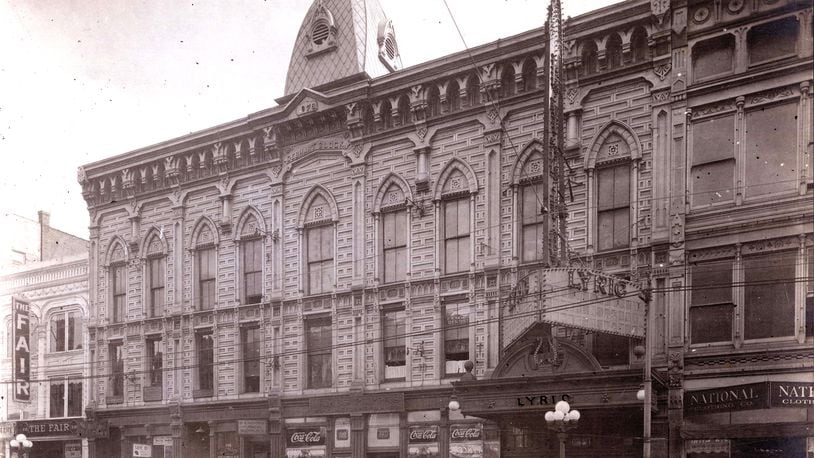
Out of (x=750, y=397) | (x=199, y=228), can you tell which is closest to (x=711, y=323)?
(x=750, y=397)

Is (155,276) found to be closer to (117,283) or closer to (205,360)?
(117,283)

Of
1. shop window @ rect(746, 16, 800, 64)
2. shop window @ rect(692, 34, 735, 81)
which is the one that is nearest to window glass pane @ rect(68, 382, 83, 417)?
shop window @ rect(692, 34, 735, 81)

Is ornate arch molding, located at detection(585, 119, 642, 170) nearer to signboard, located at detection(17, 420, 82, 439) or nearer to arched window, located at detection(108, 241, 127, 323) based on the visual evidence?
arched window, located at detection(108, 241, 127, 323)

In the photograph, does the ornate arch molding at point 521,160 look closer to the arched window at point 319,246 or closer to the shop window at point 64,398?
the arched window at point 319,246

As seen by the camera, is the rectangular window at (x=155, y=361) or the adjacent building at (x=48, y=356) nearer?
the rectangular window at (x=155, y=361)

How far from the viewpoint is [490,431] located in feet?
68.6

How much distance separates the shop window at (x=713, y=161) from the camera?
18203 mm

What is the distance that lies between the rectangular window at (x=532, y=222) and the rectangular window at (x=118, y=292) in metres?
15.6

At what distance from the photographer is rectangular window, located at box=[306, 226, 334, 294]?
24875mm

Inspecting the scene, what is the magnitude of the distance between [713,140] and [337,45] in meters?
13.2

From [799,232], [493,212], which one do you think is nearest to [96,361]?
[493,212]

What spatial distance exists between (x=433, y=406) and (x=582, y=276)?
6.34m

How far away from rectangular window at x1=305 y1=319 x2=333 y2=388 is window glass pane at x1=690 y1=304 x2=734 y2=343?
10.4 m

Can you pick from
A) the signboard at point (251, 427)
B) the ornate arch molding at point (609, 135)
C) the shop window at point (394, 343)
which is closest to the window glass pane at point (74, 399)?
the signboard at point (251, 427)
